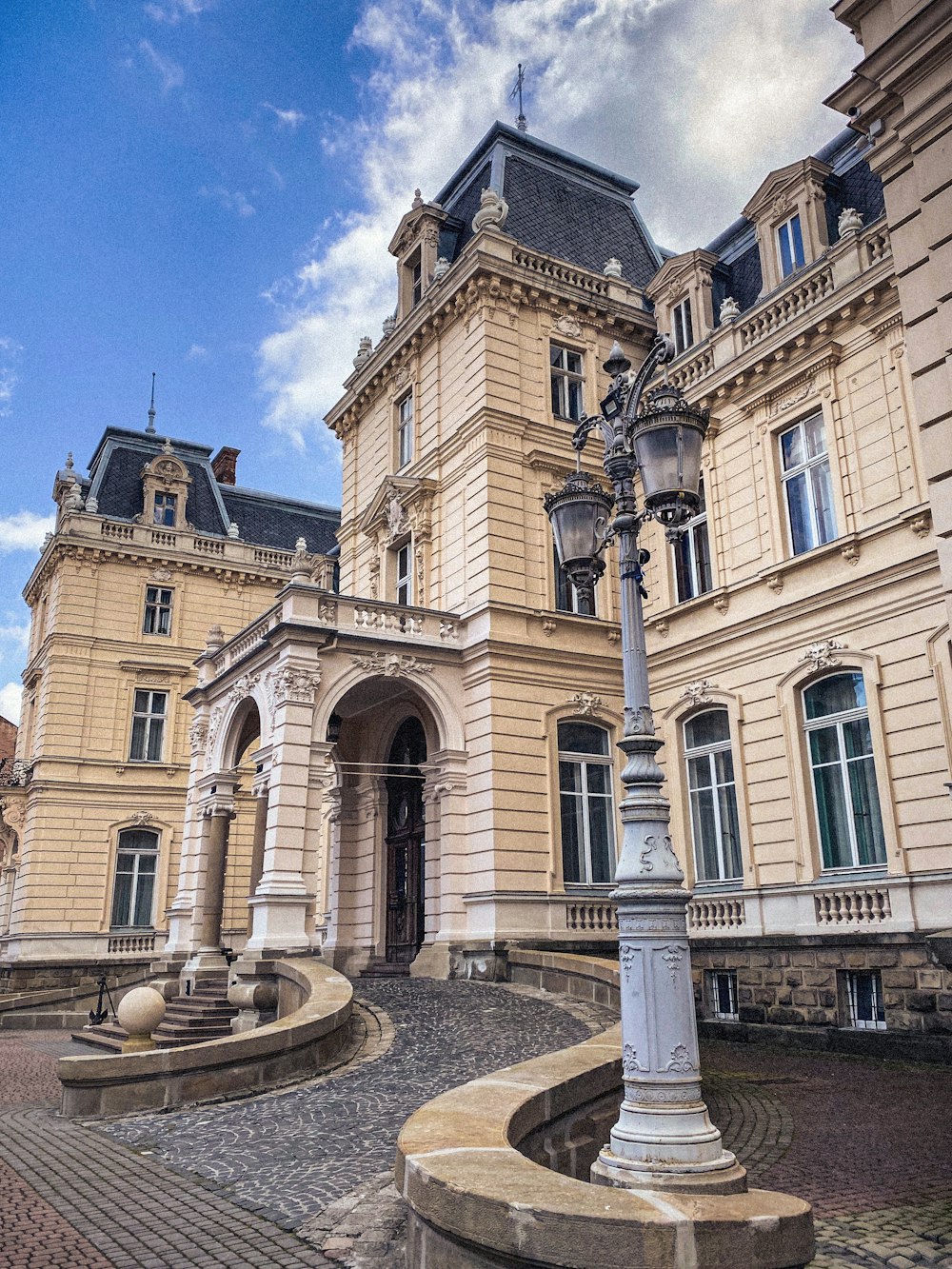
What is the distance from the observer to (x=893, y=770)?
1514 cm

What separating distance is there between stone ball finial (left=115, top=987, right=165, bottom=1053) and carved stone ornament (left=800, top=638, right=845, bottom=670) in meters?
11.2

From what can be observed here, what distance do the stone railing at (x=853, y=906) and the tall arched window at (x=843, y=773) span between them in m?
0.57

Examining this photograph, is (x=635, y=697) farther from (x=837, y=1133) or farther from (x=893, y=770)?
(x=893, y=770)

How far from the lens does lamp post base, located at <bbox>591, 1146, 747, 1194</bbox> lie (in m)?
5.48

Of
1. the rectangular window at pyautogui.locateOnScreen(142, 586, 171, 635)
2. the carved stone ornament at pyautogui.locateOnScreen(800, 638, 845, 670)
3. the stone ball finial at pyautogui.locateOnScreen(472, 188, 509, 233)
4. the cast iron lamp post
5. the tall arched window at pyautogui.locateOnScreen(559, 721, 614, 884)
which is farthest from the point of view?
the rectangular window at pyautogui.locateOnScreen(142, 586, 171, 635)

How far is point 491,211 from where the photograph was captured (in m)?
22.4

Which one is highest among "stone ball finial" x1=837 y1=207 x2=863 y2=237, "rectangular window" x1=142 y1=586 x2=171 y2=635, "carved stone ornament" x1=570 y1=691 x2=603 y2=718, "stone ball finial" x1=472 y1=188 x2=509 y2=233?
"stone ball finial" x1=472 y1=188 x2=509 y2=233

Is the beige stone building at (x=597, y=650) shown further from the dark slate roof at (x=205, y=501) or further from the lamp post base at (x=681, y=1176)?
the dark slate roof at (x=205, y=501)

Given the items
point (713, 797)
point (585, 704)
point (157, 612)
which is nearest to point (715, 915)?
point (713, 797)

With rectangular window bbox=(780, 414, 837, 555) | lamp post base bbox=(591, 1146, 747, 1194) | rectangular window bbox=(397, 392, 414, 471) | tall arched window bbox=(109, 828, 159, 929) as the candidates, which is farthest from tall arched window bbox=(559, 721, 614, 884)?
tall arched window bbox=(109, 828, 159, 929)

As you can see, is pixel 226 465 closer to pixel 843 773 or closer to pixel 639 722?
pixel 843 773

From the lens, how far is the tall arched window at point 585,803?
20.5 m

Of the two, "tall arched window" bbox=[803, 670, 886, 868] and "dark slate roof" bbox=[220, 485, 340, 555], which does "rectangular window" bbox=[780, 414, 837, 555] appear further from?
"dark slate roof" bbox=[220, 485, 340, 555]

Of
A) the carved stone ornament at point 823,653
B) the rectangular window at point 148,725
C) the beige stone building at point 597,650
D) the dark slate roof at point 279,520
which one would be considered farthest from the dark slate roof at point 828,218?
the rectangular window at point 148,725
